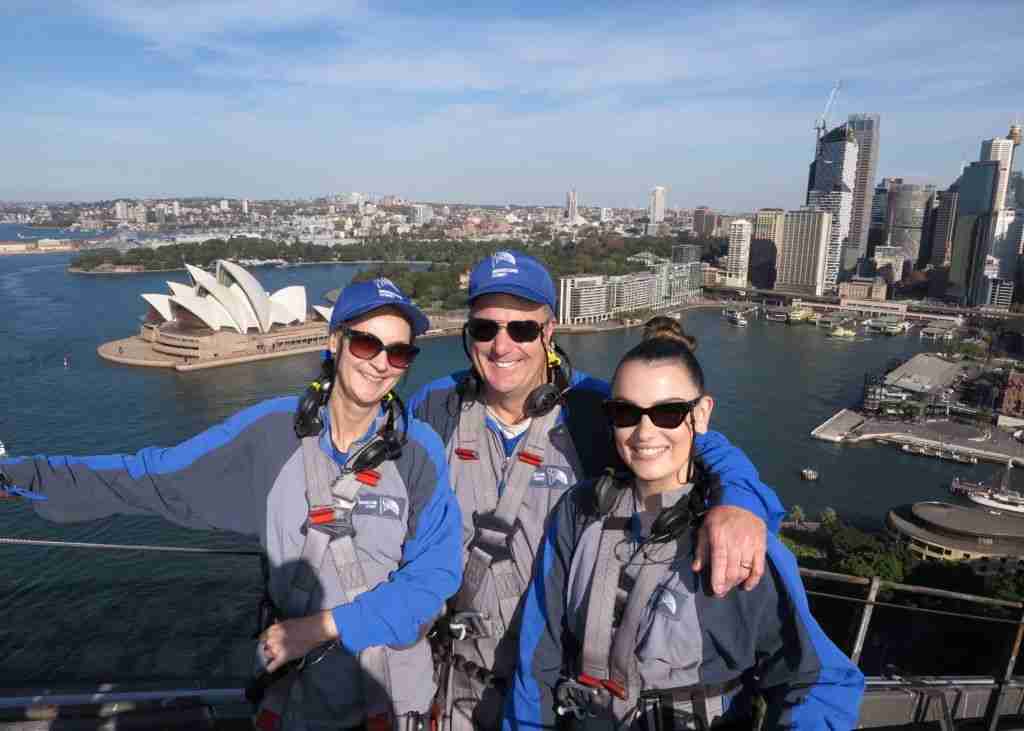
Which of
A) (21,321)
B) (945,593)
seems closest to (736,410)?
(945,593)

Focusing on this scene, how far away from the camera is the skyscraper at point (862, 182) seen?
2711 cm

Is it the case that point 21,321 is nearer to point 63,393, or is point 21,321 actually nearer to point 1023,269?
point 63,393

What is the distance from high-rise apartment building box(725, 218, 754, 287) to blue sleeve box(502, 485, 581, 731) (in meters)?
22.6

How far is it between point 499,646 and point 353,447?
0.68 feet

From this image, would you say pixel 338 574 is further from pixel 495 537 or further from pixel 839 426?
pixel 839 426

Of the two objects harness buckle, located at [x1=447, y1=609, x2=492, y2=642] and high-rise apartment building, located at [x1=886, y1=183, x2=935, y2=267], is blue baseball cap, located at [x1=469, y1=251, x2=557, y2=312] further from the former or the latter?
high-rise apartment building, located at [x1=886, y1=183, x2=935, y2=267]

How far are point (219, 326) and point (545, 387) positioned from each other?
1139 cm

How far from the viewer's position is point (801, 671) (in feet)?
1.43

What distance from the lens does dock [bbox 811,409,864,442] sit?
8.37 metres

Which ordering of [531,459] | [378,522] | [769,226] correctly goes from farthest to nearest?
[769,226] → [531,459] → [378,522]

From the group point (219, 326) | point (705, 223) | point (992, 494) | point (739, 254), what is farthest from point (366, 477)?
point (705, 223)

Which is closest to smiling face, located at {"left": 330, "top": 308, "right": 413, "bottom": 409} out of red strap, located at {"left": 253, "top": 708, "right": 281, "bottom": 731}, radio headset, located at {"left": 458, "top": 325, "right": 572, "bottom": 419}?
radio headset, located at {"left": 458, "top": 325, "right": 572, "bottom": 419}

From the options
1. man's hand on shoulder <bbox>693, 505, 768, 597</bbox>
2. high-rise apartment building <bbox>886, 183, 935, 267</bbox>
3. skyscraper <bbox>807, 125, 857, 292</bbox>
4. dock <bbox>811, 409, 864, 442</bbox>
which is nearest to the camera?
man's hand on shoulder <bbox>693, 505, 768, 597</bbox>

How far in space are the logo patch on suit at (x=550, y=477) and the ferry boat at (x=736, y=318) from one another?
1651 cm
